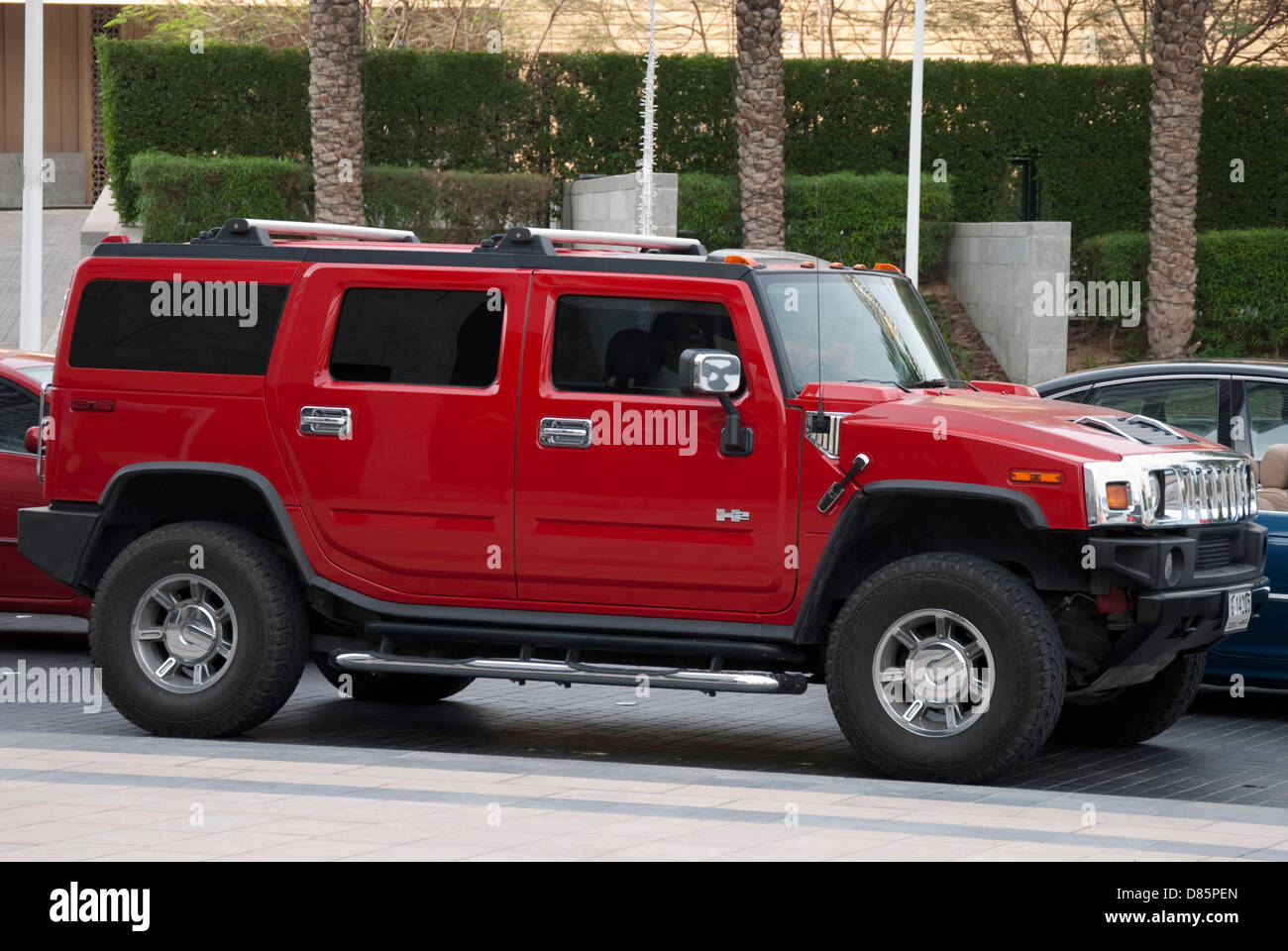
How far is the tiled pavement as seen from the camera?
5.91 meters

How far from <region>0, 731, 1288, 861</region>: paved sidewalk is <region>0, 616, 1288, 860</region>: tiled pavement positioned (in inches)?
0.6

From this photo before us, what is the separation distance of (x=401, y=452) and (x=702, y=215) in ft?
59.5

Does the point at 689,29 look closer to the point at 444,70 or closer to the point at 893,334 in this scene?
the point at 444,70

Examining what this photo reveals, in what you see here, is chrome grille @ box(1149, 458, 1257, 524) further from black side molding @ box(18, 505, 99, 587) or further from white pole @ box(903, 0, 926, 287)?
white pole @ box(903, 0, 926, 287)

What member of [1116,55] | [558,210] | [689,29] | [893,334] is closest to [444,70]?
[558,210]

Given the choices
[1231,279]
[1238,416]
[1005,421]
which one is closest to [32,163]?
[1238,416]

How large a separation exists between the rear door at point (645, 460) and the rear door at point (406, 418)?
0.14 meters

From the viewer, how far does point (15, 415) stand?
10.7 meters

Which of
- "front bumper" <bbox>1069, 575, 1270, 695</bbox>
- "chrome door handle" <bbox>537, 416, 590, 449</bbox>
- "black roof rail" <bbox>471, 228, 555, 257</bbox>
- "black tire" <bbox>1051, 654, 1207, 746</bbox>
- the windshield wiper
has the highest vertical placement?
"black roof rail" <bbox>471, 228, 555, 257</bbox>

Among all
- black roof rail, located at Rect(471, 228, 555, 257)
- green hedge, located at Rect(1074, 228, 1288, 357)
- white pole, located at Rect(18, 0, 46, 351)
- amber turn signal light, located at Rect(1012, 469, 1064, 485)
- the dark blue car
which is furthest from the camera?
green hedge, located at Rect(1074, 228, 1288, 357)

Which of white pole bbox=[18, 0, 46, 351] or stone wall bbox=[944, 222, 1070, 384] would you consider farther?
stone wall bbox=[944, 222, 1070, 384]

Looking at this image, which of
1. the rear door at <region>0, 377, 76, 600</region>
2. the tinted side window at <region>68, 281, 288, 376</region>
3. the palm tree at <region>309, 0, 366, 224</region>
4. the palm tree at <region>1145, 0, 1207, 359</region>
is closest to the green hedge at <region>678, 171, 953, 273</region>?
the palm tree at <region>1145, 0, 1207, 359</region>

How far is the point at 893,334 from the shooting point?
8.16 meters

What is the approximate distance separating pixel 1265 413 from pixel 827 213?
16799 mm
